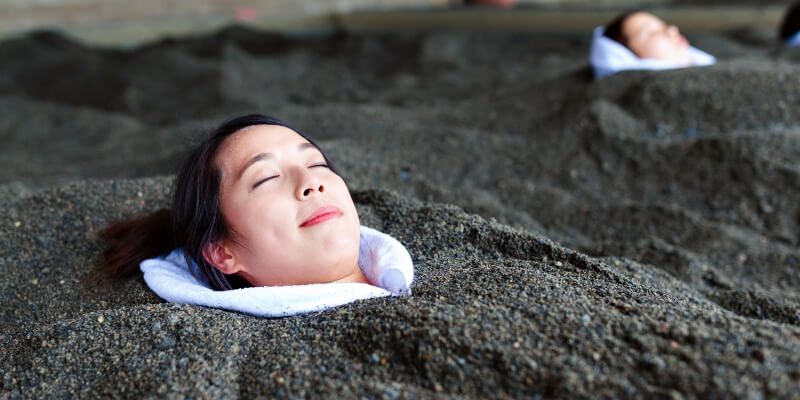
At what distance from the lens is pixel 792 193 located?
87.0 inches

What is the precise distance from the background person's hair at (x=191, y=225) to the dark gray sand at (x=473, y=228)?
0.30 ft

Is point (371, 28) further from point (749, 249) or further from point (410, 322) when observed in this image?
point (410, 322)

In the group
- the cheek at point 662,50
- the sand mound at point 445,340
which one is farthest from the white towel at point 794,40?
the sand mound at point 445,340

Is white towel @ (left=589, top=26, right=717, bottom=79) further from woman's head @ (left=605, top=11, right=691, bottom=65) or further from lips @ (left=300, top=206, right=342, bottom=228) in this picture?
lips @ (left=300, top=206, right=342, bottom=228)

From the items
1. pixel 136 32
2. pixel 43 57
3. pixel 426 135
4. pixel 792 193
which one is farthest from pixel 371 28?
pixel 792 193

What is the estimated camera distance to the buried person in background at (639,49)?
327cm

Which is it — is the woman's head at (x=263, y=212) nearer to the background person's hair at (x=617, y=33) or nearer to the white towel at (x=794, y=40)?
the background person's hair at (x=617, y=33)

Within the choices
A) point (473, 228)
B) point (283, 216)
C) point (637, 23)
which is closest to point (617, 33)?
point (637, 23)

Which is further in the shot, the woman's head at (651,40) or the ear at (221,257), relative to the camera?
the woman's head at (651,40)

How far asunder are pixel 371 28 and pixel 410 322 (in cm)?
551

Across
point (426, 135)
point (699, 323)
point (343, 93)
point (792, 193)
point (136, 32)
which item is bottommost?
point (136, 32)

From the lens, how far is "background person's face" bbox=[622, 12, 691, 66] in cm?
331

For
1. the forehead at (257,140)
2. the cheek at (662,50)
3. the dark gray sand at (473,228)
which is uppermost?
the forehead at (257,140)

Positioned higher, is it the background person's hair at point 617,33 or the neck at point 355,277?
the background person's hair at point 617,33
